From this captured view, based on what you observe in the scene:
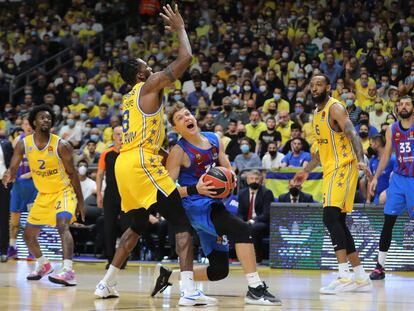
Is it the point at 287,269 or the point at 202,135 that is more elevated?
the point at 202,135

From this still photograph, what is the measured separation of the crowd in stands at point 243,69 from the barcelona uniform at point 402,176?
9.01 feet

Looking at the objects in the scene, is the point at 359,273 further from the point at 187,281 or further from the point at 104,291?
the point at 104,291

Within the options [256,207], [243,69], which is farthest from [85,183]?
[243,69]

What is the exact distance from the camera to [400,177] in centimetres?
1150

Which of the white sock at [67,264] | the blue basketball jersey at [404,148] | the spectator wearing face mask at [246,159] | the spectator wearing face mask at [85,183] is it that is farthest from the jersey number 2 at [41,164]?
the spectator wearing face mask at [246,159]

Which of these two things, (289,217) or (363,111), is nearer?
(289,217)

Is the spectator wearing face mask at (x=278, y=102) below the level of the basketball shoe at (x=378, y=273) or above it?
above

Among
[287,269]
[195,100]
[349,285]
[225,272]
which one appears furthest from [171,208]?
[195,100]

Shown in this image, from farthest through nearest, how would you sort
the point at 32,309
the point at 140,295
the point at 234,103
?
the point at 234,103 < the point at 140,295 < the point at 32,309

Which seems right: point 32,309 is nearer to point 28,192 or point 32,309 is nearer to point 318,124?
point 318,124

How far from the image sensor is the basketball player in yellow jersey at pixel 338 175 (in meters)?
9.48

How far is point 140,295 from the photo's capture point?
29.7 feet

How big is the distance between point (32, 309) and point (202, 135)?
7.77 ft

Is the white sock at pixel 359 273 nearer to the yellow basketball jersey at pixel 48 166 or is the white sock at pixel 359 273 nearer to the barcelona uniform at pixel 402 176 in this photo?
the barcelona uniform at pixel 402 176
